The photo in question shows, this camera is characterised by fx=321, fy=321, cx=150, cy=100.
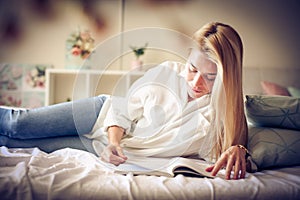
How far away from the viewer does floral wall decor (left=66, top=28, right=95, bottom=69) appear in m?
1.97

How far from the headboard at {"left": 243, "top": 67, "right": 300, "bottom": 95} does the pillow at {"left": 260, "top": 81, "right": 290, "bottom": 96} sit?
0.19ft

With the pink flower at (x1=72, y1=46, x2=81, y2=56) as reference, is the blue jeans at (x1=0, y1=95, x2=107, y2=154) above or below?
below

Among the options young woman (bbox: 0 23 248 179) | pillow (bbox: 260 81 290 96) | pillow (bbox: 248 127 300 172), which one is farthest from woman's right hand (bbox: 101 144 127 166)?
pillow (bbox: 260 81 290 96)

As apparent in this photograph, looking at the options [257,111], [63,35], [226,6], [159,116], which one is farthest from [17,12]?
[257,111]

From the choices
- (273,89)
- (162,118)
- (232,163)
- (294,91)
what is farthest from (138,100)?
(294,91)

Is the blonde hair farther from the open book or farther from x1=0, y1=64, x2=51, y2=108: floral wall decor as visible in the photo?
x1=0, y1=64, x2=51, y2=108: floral wall decor

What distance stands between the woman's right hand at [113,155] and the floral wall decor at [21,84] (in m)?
1.31

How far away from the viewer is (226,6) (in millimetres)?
1833

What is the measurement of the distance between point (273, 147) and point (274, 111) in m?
0.12

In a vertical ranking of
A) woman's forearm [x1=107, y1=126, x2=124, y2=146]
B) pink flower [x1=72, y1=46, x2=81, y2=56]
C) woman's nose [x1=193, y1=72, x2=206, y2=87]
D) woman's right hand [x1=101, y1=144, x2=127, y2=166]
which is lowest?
woman's right hand [x1=101, y1=144, x2=127, y2=166]

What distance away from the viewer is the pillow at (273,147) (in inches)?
33.7

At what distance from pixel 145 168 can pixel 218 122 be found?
227 millimetres

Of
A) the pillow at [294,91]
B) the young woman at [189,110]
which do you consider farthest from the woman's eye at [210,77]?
the pillow at [294,91]

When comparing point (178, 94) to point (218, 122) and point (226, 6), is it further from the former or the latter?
point (226, 6)
